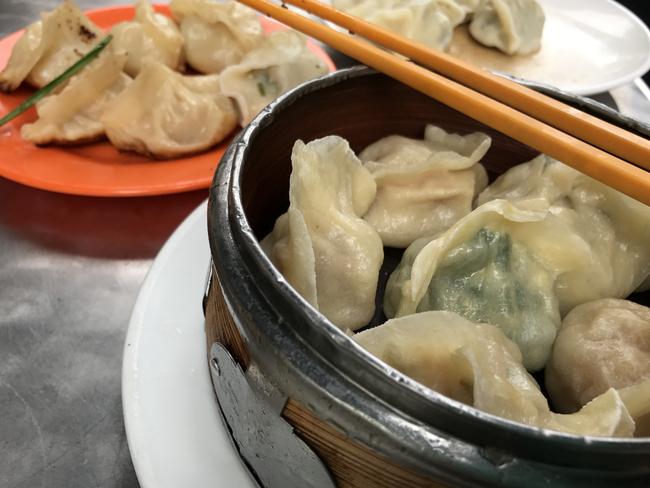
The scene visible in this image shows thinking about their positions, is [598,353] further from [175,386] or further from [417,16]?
[417,16]

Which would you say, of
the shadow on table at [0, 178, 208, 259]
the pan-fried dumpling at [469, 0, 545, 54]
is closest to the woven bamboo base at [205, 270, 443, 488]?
the shadow on table at [0, 178, 208, 259]

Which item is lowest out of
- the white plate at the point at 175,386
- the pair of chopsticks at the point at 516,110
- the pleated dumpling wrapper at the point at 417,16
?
the white plate at the point at 175,386

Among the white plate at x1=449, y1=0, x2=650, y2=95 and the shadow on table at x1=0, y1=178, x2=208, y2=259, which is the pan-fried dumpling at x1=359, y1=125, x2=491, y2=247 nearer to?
the shadow on table at x1=0, y1=178, x2=208, y2=259

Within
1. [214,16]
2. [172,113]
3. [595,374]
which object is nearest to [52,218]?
[172,113]

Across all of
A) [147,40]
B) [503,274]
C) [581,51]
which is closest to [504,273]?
[503,274]

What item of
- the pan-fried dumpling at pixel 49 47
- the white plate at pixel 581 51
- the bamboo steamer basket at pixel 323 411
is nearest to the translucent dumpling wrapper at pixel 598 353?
the bamboo steamer basket at pixel 323 411

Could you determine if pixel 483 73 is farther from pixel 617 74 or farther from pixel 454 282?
pixel 617 74

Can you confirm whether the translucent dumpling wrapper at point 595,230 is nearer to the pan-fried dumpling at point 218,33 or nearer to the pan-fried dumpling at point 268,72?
the pan-fried dumpling at point 268,72
